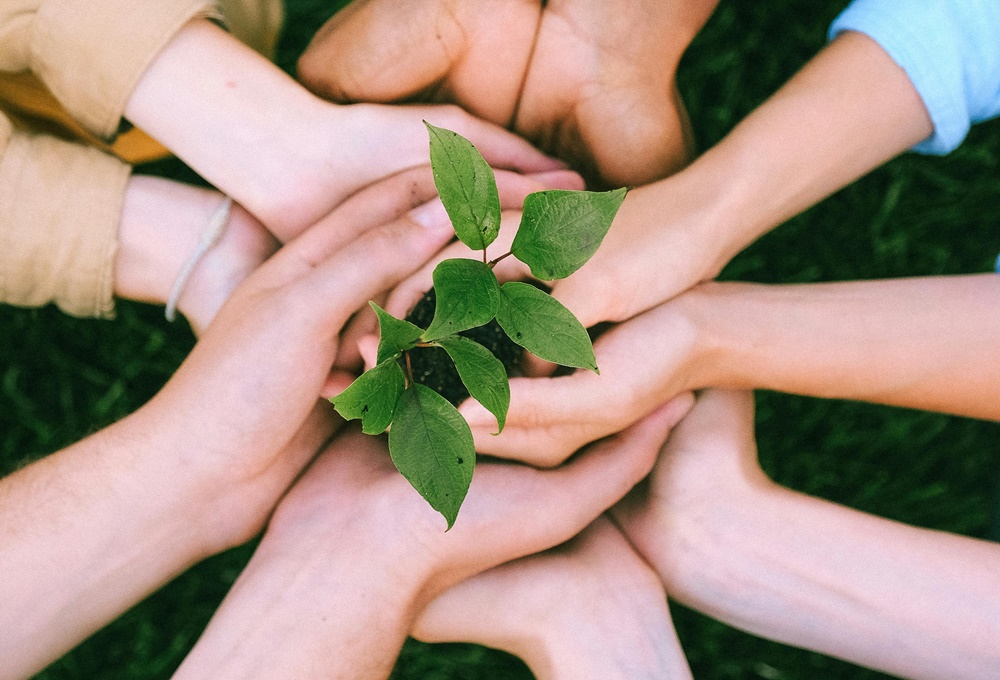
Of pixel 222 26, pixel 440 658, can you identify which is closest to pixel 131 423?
pixel 222 26

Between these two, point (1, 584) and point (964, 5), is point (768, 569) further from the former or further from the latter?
point (1, 584)

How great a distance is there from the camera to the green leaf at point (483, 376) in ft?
1.81

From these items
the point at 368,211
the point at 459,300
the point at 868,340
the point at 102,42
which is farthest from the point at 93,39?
the point at 868,340

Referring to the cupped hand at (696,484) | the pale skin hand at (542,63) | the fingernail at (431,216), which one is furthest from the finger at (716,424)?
the fingernail at (431,216)

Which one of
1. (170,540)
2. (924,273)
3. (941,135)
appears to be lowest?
(170,540)

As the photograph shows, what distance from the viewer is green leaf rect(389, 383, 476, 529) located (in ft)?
1.79

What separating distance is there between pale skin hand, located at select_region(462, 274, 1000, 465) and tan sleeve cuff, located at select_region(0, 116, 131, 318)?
0.68 metres

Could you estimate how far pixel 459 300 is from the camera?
53 centimetres

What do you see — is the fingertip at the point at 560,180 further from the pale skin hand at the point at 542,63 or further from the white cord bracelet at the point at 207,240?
the white cord bracelet at the point at 207,240

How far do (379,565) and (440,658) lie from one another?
21.9 inches

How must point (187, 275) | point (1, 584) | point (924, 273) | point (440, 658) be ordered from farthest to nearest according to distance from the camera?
point (924, 273) < point (440, 658) < point (187, 275) < point (1, 584)

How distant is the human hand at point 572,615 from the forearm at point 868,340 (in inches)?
12.4

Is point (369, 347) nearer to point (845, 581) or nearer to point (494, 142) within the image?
point (494, 142)

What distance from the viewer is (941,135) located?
3.44 feet
